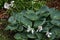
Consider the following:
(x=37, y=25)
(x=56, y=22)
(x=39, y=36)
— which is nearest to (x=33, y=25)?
(x=37, y=25)

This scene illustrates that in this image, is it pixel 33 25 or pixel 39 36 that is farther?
pixel 33 25

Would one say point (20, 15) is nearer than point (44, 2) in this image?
Yes

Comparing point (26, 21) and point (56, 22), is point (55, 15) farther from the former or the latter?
point (26, 21)

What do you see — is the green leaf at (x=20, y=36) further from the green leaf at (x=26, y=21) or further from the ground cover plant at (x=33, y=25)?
the green leaf at (x=26, y=21)

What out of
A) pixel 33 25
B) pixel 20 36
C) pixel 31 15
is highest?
pixel 31 15

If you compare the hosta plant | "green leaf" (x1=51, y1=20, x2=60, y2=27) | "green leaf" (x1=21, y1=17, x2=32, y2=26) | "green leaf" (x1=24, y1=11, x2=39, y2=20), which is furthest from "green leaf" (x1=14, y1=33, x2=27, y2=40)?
"green leaf" (x1=51, y1=20, x2=60, y2=27)

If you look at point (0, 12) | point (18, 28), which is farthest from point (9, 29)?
point (0, 12)

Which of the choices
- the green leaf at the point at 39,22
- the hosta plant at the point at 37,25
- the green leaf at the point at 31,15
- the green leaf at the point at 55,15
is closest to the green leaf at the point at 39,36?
the hosta plant at the point at 37,25

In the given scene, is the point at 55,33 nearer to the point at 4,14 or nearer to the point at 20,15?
the point at 20,15
